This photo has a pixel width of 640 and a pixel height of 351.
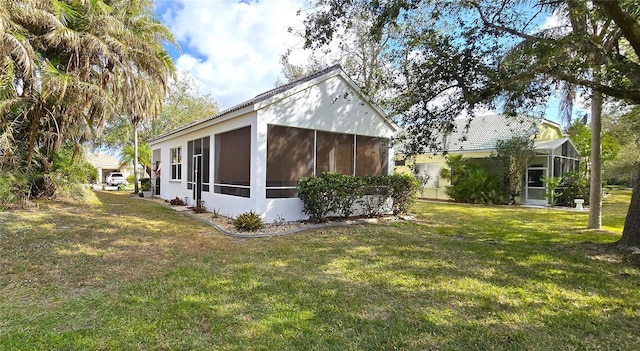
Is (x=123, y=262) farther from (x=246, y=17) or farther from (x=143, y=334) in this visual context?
(x=246, y=17)

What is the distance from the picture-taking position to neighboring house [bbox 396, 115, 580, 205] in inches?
743

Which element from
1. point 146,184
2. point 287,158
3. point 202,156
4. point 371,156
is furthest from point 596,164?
point 146,184

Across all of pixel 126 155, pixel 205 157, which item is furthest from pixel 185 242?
pixel 126 155

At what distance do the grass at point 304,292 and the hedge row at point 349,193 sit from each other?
4.99 feet

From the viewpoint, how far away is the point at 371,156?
12.9m

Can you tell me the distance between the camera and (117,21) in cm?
1252

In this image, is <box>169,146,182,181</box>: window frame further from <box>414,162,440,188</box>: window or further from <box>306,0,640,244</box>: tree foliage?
<box>414,162,440,188</box>: window

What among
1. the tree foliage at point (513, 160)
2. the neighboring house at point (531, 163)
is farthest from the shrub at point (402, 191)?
the tree foliage at point (513, 160)

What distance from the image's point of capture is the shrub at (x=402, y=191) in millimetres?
12062

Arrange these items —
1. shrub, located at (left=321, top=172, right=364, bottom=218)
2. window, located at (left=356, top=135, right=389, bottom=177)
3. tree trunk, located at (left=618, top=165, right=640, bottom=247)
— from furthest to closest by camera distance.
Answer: window, located at (left=356, top=135, right=389, bottom=177) < shrub, located at (left=321, top=172, right=364, bottom=218) < tree trunk, located at (left=618, top=165, right=640, bottom=247)

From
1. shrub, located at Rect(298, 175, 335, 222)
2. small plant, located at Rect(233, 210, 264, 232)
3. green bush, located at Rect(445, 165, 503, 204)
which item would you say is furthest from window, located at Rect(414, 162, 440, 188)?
small plant, located at Rect(233, 210, 264, 232)

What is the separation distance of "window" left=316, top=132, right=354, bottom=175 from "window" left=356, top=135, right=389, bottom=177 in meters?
0.44

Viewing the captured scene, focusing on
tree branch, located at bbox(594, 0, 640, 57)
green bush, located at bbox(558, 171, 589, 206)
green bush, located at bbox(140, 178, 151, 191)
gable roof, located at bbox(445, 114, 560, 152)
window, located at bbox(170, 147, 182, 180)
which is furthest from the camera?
green bush, located at bbox(140, 178, 151, 191)

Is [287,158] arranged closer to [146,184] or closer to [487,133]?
[146,184]
